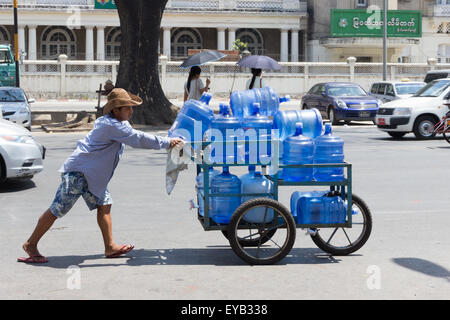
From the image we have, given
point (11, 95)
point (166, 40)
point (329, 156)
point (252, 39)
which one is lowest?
point (329, 156)

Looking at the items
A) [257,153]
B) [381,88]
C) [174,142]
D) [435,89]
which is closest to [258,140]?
[257,153]

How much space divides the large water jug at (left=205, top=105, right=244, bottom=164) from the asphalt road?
3.05 feet

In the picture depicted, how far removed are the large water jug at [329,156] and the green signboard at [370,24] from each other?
5455 centimetres

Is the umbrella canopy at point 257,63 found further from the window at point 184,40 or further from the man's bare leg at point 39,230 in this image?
the window at point 184,40

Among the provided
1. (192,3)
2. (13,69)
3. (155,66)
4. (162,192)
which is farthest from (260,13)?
(162,192)

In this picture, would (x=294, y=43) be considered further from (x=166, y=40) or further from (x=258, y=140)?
(x=258, y=140)

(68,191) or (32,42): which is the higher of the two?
(32,42)

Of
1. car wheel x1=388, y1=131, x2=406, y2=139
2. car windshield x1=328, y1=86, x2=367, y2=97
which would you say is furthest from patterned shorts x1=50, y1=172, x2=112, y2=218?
car windshield x1=328, y1=86, x2=367, y2=97

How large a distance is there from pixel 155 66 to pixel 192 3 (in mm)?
37996

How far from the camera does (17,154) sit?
11789 millimetres

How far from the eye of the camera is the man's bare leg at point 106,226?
280 inches

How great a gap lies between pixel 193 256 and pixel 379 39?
55.7 meters

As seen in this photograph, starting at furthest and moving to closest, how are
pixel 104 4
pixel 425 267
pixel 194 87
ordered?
pixel 104 4 < pixel 194 87 < pixel 425 267

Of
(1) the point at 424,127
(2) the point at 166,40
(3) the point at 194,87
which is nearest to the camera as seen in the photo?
(3) the point at 194,87
